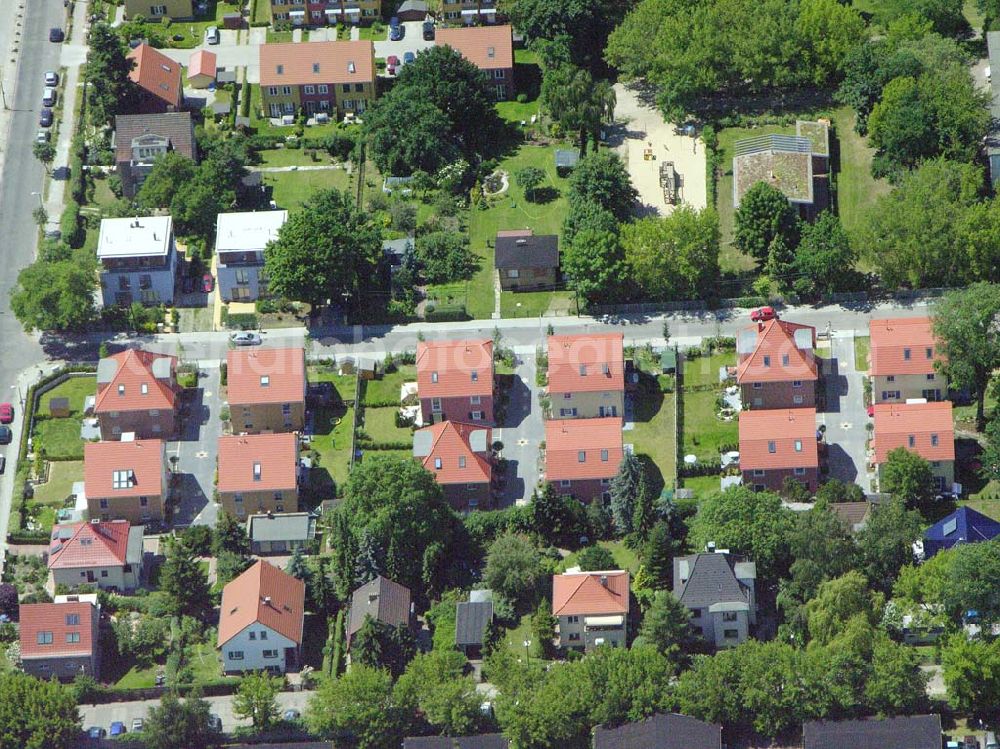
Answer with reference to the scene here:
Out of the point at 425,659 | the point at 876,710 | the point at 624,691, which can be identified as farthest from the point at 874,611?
the point at 425,659

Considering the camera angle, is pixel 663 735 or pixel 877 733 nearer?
pixel 877 733

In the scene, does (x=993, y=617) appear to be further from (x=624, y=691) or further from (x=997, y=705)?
(x=624, y=691)

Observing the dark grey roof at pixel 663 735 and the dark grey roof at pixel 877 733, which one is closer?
the dark grey roof at pixel 877 733

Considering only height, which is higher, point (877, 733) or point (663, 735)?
point (663, 735)

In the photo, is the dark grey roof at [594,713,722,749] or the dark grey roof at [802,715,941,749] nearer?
the dark grey roof at [802,715,941,749]
